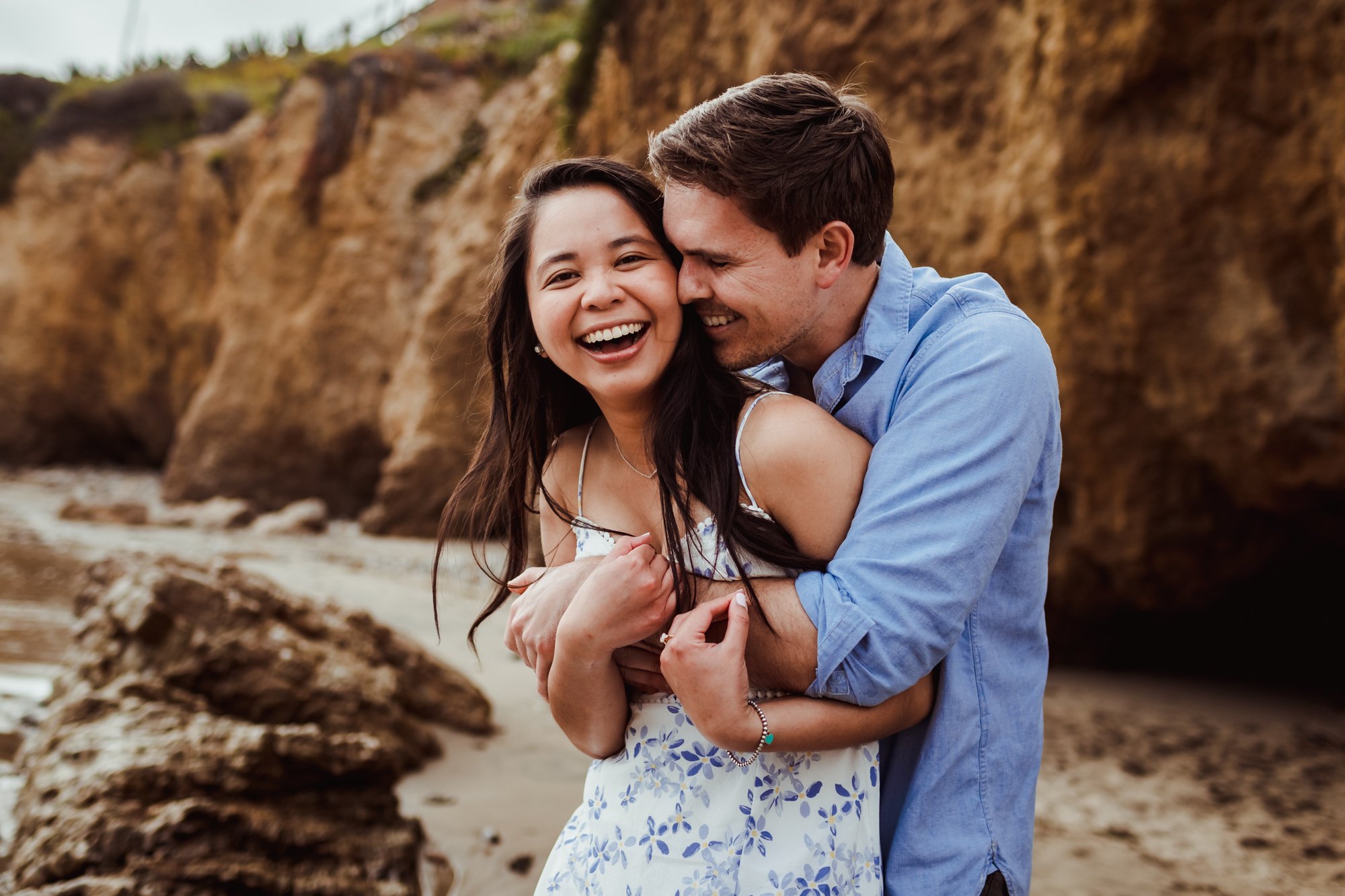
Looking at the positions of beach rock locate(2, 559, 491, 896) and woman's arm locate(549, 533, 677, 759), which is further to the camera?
beach rock locate(2, 559, 491, 896)

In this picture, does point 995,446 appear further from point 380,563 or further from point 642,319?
point 380,563

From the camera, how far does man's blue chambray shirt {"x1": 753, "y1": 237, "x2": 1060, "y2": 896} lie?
149 cm

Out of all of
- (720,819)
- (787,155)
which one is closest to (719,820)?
→ (720,819)

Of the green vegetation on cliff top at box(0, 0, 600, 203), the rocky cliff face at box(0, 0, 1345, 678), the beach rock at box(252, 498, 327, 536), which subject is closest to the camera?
the rocky cliff face at box(0, 0, 1345, 678)

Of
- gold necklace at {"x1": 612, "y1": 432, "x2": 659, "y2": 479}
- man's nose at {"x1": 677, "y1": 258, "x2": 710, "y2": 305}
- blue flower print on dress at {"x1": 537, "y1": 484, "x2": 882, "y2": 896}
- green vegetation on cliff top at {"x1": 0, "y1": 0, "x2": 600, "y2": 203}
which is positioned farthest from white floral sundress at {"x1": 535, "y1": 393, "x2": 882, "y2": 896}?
green vegetation on cliff top at {"x1": 0, "y1": 0, "x2": 600, "y2": 203}

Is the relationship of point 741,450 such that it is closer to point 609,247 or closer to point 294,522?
point 609,247

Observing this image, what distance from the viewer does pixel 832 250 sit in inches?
73.7

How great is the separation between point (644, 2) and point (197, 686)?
757 cm

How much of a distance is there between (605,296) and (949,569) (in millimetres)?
784

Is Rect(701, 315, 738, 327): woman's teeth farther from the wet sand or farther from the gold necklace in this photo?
the wet sand

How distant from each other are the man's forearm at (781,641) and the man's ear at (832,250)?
626mm

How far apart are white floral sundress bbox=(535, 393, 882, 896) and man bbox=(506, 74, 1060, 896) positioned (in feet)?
0.26

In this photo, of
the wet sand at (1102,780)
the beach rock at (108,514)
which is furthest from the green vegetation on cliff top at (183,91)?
the wet sand at (1102,780)

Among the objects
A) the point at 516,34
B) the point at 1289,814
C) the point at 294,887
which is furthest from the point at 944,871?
the point at 516,34
